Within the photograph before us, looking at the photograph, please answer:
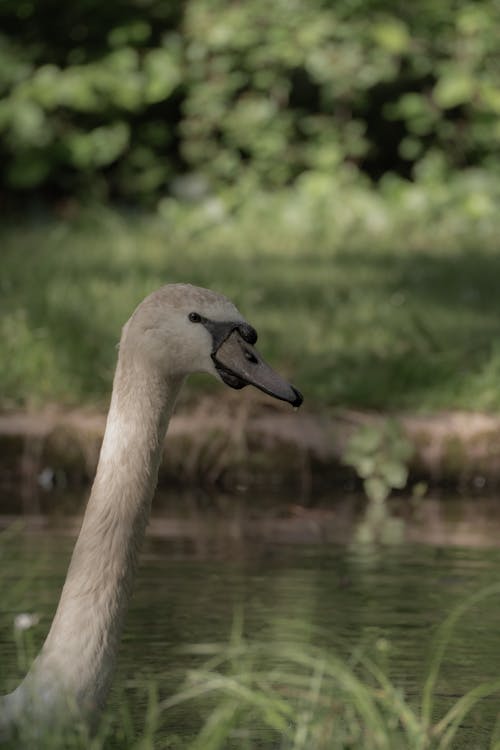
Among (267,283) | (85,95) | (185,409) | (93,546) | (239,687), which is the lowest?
(239,687)

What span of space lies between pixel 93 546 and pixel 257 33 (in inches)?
403

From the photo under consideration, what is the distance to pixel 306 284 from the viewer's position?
32.1 feet

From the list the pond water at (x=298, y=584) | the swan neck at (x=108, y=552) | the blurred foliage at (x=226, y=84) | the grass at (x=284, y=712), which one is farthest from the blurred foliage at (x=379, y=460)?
the blurred foliage at (x=226, y=84)

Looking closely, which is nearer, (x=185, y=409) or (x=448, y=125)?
(x=185, y=409)

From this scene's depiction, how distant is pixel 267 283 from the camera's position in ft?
32.0

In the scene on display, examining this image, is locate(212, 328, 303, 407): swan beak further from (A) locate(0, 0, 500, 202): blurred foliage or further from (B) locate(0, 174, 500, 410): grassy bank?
(A) locate(0, 0, 500, 202): blurred foliage

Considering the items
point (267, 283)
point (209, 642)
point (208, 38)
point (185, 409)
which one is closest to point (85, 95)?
point (208, 38)

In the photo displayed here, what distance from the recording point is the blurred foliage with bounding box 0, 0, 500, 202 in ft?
43.4

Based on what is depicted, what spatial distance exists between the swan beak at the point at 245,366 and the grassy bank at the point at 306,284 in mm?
3614

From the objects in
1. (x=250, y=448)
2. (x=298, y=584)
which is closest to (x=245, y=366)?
(x=298, y=584)

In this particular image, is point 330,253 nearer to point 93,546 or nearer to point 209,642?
point 209,642

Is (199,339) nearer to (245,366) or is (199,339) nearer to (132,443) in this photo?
(245,366)

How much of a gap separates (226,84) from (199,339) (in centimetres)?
1003

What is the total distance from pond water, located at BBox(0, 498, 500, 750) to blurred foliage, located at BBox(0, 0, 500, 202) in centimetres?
671
